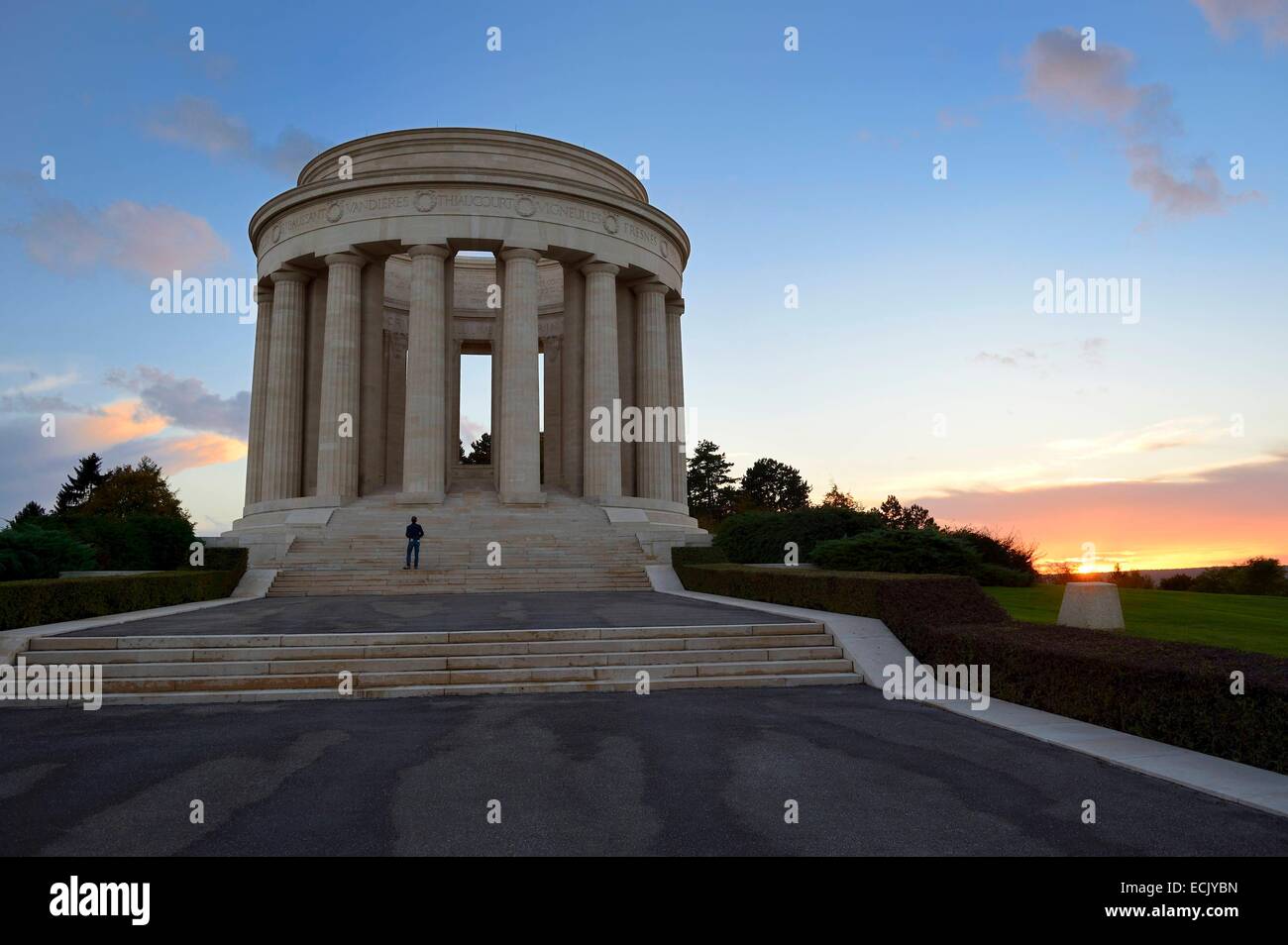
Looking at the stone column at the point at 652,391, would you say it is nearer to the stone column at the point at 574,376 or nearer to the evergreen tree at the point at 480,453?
the stone column at the point at 574,376

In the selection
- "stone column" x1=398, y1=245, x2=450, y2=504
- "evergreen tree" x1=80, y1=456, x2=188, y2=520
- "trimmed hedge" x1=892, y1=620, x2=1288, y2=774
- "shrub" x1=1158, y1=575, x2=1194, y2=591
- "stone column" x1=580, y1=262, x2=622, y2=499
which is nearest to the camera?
"trimmed hedge" x1=892, y1=620, x2=1288, y2=774

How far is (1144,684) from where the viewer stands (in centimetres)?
936

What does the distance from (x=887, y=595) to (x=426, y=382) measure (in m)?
29.3

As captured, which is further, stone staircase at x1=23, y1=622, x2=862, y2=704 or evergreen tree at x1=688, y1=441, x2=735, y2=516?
evergreen tree at x1=688, y1=441, x2=735, y2=516

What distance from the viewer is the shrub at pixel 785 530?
101 feet

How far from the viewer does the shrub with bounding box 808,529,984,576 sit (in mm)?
22422

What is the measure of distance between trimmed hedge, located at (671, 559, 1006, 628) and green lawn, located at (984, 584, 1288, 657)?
194 cm

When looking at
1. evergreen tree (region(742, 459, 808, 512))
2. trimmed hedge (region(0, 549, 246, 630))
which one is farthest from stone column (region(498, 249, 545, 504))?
evergreen tree (region(742, 459, 808, 512))

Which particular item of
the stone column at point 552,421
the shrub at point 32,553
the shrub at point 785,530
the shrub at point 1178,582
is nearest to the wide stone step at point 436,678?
the shrub at point 32,553

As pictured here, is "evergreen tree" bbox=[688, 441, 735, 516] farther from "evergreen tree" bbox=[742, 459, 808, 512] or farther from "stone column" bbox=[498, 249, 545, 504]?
"stone column" bbox=[498, 249, 545, 504]

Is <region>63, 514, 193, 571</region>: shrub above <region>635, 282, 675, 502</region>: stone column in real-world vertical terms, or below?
below
